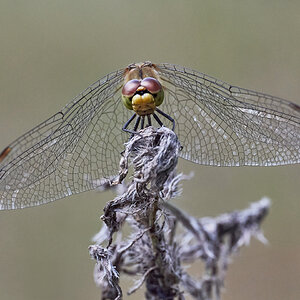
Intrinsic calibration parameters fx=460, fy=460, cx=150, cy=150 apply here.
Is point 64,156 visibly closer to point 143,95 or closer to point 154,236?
point 143,95

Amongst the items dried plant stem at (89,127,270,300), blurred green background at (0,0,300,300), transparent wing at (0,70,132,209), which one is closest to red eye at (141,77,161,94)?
transparent wing at (0,70,132,209)

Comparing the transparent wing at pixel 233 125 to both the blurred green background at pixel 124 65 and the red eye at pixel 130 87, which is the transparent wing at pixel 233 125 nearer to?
the red eye at pixel 130 87

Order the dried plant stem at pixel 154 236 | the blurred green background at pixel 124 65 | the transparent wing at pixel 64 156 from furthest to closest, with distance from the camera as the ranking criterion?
the blurred green background at pixel 124 65 → the transparent wing at pixel 64 156 → the dried plant stem at pixel 154 236

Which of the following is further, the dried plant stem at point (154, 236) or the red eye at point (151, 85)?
the red eye at point (151, 85)

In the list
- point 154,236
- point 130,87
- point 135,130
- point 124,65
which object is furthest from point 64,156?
point 124,65

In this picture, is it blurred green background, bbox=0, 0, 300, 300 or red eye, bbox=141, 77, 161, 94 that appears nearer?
red eye, bbox=141, 77, 161, 94

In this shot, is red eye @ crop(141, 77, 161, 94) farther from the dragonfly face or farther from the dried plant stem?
the dried plant stem

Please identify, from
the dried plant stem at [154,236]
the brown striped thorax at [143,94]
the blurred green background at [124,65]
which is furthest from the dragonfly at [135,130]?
the blurred green background at [124,65]
